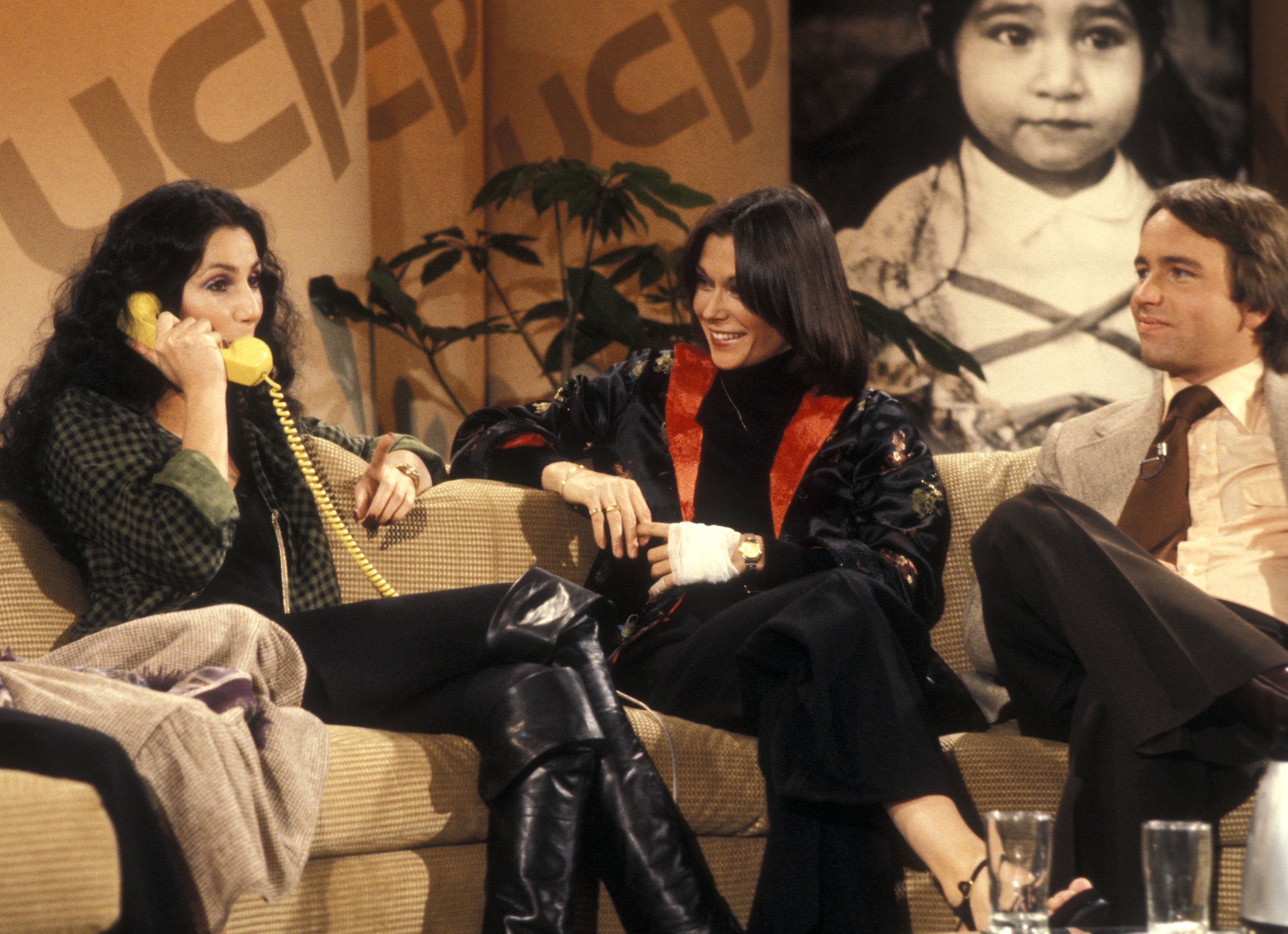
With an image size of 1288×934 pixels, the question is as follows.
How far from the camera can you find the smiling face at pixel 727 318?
2295 mm

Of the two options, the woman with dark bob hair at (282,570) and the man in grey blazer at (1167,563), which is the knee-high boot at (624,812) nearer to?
the woman with dark bob hair at (282,570)

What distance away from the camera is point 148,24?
302cm

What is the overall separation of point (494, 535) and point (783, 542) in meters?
0.54

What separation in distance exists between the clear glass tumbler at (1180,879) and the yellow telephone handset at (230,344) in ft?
4.67

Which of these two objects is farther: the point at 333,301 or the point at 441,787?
the point at 333,301

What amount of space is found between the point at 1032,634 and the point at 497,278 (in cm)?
265

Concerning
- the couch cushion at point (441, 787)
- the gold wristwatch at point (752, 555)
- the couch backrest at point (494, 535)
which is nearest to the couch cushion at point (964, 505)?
the couch backrest at point (494, 535)

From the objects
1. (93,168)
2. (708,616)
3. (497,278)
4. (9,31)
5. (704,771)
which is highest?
(9,31)

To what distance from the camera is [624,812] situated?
5.50 ft

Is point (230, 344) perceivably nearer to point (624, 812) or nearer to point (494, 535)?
point (494, 535)

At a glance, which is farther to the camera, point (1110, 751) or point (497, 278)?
point (497, 278)

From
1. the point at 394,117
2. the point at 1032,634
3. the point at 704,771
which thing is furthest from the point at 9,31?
the point at 1032,634

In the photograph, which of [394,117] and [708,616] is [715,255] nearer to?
[708,616]

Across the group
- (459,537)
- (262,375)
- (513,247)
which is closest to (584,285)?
(513,247)
